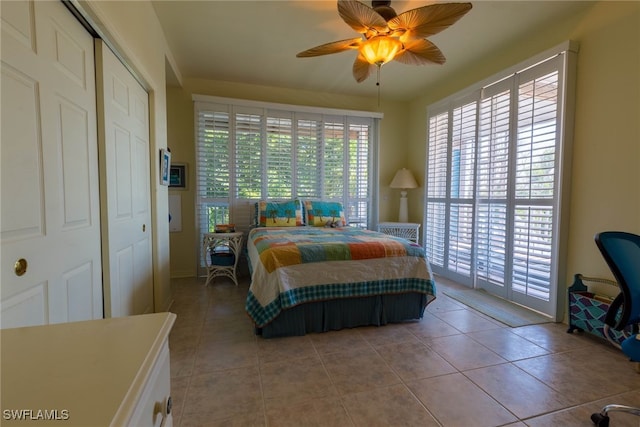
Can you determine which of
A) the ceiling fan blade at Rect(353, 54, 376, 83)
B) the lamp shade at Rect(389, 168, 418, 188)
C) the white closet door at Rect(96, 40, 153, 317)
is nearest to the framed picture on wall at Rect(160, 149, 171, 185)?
the white closet door at Rect(96, 40, 153, 317)

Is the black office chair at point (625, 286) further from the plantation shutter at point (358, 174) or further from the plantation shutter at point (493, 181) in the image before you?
the plantation shutter at point (358, 174)

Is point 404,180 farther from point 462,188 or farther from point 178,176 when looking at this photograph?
point 178,176

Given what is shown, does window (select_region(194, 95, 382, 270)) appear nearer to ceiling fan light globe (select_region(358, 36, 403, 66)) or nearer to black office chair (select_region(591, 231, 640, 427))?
ceiling fan light globe (select_region(358, 36, 403, 66))

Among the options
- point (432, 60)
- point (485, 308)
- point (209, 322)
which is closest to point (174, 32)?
point (432, 60)

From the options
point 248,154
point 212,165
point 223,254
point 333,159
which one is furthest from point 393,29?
point 223,254

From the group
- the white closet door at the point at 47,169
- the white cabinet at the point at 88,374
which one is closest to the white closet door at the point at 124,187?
the white closet door at the point at 47,169

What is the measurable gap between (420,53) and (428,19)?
47 cm

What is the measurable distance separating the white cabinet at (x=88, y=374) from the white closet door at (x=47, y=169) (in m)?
0.56

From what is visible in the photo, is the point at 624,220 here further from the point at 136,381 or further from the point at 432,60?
the point at 136,381

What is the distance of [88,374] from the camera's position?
51 centimetres

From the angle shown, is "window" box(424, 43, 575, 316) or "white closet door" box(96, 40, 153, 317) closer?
"white closet door" box(96, 40, 153, 317)

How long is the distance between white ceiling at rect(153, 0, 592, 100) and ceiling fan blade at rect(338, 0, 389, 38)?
54 cm

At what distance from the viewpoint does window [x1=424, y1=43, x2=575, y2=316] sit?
8.43 feet

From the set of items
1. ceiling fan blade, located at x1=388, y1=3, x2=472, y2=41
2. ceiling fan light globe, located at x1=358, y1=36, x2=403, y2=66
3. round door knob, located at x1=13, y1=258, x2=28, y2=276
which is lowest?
round door knob, located at x1=13, y1=258, x2=28, y2=276
